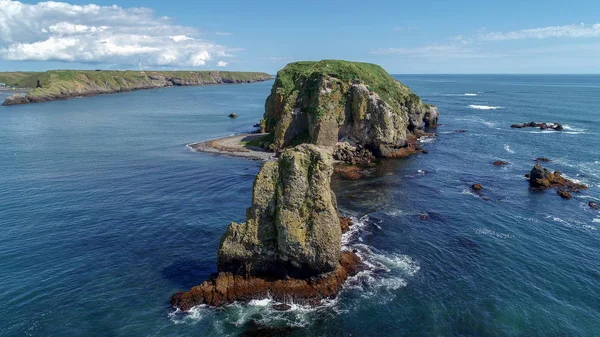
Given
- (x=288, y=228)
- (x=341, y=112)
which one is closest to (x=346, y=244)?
(x=288, y=228)

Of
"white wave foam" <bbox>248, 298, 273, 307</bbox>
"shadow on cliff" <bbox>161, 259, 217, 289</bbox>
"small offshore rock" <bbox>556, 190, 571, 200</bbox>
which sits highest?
"small offshore rock" <bbox>556, 190, 571, 200</bbox>

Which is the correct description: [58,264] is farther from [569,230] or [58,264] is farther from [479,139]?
[479,139]

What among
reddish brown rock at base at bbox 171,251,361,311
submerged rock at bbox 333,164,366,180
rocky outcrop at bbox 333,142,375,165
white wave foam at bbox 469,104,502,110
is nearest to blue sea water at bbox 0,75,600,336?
reddish brown rock at base at bbox 171,251,361,311

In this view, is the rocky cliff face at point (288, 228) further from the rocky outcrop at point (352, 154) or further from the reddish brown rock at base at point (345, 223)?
the rocky outcrop at point (352, 154)

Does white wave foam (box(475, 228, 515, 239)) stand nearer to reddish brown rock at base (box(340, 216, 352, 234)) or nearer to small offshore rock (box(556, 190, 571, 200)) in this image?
reddish brown rock at base (box(340, 216, 352, 234))

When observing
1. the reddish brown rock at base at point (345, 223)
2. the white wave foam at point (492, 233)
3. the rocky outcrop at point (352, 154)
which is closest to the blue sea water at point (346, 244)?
the white wave foam at point (492, 233)

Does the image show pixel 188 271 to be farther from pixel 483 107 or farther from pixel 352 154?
pixel 483 107

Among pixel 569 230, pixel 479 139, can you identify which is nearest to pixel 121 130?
pixel 479 139
